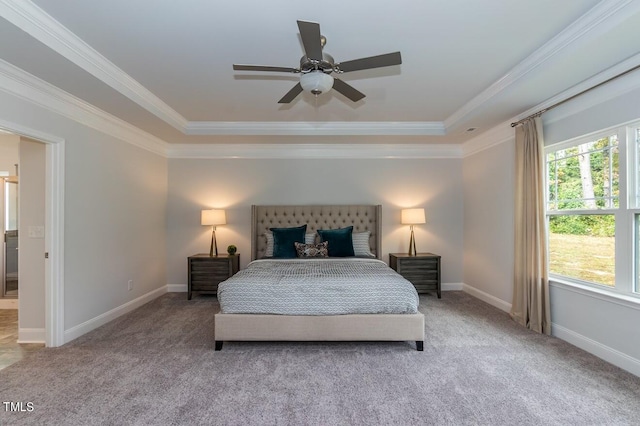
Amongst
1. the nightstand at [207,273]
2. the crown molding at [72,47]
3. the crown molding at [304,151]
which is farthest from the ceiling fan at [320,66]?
the nightstand at [207,273]

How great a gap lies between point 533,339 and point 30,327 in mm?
5348

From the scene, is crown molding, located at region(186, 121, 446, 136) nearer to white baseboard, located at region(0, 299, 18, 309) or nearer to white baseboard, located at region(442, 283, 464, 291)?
white baseboard, located at region(442, 283, 464, 291)

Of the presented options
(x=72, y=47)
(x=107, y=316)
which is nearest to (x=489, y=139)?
(x=72, y=47)

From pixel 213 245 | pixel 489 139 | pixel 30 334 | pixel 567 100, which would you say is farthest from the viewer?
pixel 213 245

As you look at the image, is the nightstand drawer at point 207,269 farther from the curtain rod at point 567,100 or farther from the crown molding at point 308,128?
the curtain rod at point 567,100

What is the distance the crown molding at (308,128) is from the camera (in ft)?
14.9

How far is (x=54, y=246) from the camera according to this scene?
311 cm

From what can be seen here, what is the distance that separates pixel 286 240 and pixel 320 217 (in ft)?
2.73

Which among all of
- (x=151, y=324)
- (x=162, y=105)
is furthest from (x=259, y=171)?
(x=151, y=324)

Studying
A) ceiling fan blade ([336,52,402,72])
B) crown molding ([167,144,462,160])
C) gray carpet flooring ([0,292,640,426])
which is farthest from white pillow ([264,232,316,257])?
ceiling fan blade ([336,52,402,72])

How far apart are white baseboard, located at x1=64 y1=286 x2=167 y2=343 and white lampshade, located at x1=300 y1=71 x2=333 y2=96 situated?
353cm

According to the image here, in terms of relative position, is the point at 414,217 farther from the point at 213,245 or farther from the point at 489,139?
the point at 213,245

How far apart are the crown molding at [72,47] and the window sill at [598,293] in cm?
504

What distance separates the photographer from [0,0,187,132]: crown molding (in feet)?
6.57
